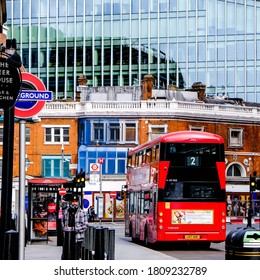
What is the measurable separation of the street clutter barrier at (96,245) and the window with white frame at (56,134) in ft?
175

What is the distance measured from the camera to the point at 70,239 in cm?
1945

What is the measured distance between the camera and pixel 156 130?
73.9m

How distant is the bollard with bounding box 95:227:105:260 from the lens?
17.1 meters

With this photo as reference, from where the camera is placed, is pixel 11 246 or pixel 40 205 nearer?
pixel 11 246

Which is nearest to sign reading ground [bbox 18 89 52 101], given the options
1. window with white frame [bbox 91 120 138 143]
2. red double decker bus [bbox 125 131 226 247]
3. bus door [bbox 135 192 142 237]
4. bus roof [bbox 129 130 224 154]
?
red double decker bus [bbox 125 131 226 247]

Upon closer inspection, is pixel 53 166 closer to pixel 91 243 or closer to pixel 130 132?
pixel 130 132

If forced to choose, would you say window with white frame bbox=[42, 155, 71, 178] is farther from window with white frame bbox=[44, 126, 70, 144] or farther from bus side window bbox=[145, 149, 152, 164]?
bus side window bbox=[145, 149, 152, 164]

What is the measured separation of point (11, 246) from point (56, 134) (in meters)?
62.8

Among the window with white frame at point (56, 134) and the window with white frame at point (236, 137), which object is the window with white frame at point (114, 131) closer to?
the window with white frame at point (56, 134)

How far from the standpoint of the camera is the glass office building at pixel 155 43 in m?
92.6

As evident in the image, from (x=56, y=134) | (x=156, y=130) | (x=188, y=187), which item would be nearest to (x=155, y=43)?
(x=156, y=130)

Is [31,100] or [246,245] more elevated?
[31,100]

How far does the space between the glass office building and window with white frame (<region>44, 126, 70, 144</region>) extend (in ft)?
62.7
